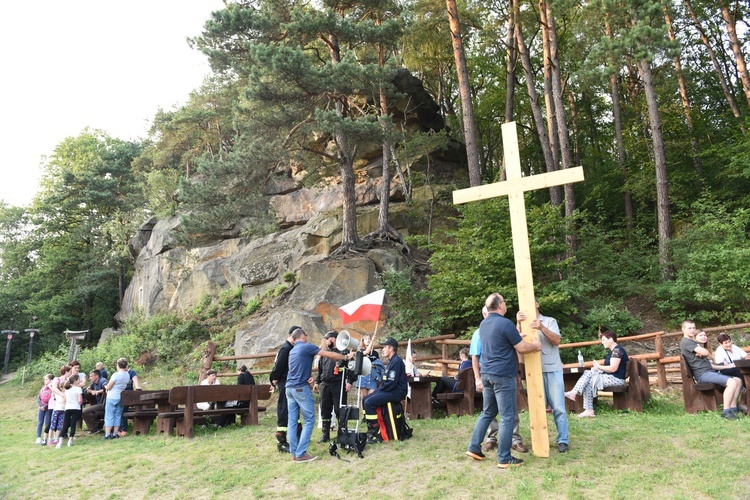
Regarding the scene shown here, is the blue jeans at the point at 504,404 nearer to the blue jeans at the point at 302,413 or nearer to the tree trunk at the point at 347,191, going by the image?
the blue jeans at the point at 302,413

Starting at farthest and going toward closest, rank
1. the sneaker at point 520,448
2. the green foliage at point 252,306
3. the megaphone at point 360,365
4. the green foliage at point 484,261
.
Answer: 1. the green foliage at point 252,306
2. the green foliage at point 484,261
3. the megaphone at point 360,365
4. the sneaker at point 520,448

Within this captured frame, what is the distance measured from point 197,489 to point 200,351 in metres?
14.3

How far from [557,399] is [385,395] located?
2.34m

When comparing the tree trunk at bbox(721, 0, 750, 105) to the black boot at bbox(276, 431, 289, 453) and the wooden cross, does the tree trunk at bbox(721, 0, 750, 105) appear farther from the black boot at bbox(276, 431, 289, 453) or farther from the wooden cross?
the black boot at bbox(276, 431, 289, 453)

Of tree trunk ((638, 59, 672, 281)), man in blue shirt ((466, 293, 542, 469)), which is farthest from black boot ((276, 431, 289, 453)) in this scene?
tree trunk ((638, 59, 672, 281))

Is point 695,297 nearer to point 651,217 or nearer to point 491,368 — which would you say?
point 651,217

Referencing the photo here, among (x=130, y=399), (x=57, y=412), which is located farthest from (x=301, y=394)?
(x=57, y=412)

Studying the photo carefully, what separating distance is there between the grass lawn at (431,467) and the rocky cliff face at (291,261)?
25.1 feet

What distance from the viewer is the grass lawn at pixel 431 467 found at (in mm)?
4875

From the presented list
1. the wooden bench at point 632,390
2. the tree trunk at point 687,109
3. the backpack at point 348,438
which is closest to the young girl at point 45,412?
the backpack at point 348,438

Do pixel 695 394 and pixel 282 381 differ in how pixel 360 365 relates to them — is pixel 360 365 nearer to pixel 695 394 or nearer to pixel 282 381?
pixel 282 381

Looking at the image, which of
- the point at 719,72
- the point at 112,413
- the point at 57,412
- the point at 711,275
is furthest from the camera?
the point at 719,72

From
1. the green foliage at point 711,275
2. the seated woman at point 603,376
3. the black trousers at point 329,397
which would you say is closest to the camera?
the black trousers at point 329,397

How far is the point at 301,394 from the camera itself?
21.7ft
